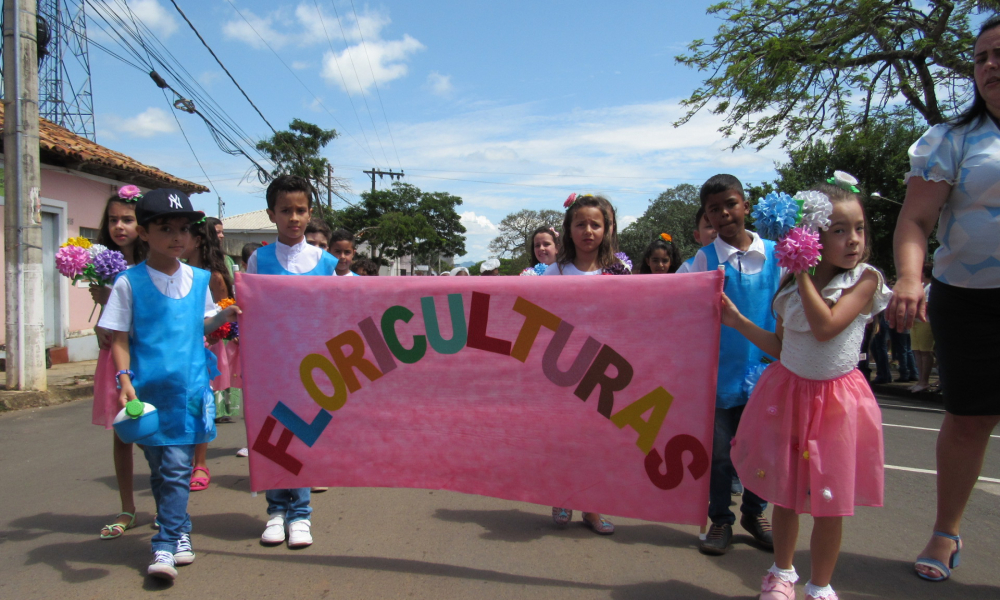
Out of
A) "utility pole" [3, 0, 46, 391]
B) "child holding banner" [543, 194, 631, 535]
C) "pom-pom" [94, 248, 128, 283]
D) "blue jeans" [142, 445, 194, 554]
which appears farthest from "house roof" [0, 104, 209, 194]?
"child holding banner" [543, 194, 631, 535]

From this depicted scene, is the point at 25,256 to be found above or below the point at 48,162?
below

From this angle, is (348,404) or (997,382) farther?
(348,404)

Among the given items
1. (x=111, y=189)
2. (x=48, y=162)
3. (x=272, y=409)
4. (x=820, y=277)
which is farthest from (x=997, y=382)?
(x=111, y=189)

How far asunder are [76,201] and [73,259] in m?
11.0

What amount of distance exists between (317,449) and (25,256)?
22.5 feet

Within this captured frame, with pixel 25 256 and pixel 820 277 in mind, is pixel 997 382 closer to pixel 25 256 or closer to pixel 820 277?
pixel 820 277

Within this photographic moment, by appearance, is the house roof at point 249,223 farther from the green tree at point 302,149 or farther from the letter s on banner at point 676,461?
the letter s on banner at point 676,461

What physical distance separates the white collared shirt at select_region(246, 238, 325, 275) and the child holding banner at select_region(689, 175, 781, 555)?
2125 millimetres

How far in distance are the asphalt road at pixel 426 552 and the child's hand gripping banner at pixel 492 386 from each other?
0.37m

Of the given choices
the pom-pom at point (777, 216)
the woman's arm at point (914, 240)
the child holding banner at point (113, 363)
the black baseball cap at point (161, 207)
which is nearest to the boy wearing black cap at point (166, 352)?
the black baseball cap at point (161, 207)

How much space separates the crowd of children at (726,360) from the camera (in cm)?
236

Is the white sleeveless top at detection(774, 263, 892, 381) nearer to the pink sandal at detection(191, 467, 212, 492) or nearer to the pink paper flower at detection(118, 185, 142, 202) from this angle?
the pink paper flower at detection(118, 185, 142, 202)

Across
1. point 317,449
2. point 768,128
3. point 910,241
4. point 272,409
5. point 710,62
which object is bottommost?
point 317,449

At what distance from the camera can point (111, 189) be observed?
1353 centimetres
